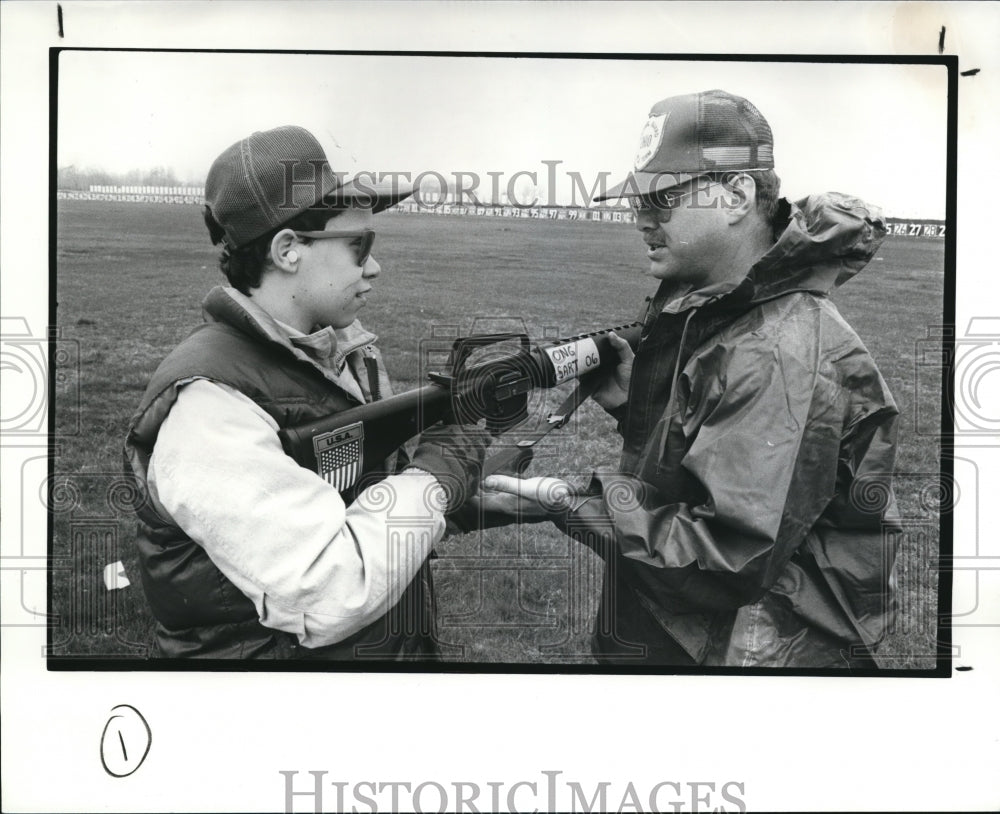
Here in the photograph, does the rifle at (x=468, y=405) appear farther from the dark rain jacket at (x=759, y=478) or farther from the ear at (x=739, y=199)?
the ear at (x=739, y=199)

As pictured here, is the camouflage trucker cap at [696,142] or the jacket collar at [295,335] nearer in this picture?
the jacket collar at [295,335]

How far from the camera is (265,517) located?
10.6 feet

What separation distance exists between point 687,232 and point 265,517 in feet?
6.18

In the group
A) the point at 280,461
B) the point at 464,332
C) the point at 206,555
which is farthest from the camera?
the point at 464,332

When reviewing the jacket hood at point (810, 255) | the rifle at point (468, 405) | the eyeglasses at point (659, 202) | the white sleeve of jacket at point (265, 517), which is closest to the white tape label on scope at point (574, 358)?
the rifle at point (468, 405)

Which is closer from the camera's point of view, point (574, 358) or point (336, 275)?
point (336, 275)

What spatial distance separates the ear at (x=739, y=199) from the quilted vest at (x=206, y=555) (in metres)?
1.50

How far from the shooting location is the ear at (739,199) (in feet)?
11.6

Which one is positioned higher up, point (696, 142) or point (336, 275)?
point (696, 142)

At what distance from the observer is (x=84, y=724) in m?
3.85

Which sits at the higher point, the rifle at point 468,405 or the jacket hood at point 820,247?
the jacket hood at point 820,247

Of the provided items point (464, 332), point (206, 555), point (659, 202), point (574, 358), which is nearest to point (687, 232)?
point (659, 202)

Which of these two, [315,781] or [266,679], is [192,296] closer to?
[266,679]

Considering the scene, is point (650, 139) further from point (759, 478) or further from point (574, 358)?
point (759, 478)
